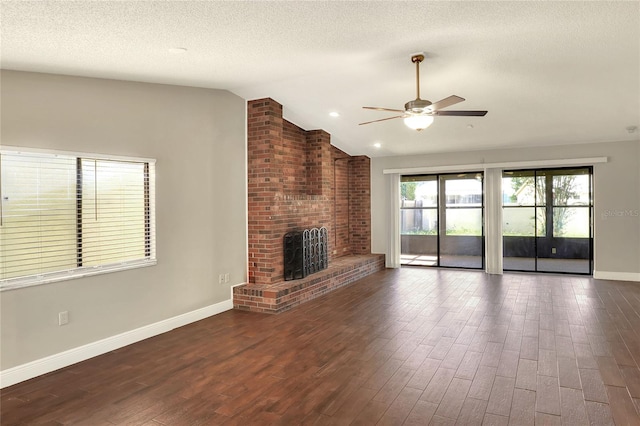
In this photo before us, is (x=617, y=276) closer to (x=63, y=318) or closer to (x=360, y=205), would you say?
(x=360, y=205)

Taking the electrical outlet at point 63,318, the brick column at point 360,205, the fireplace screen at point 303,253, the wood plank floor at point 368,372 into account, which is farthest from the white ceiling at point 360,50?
the brick column at point 360,205

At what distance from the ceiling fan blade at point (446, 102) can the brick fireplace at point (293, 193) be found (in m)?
2.57

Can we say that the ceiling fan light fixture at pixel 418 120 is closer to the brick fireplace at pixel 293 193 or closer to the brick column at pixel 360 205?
the brick fireplace at pixel 293 193

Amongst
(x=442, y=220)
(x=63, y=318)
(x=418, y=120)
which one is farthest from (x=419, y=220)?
(x=63, y=318)

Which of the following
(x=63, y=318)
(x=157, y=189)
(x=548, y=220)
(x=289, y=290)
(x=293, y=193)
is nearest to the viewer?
(x=63, y=318)

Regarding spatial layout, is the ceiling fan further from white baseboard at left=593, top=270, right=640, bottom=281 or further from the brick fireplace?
white baseboard at left=593, top=270, right=640, bottom=281

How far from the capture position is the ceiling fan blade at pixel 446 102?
348cm

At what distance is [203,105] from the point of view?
5.00 meters

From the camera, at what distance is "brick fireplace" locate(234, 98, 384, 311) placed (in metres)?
5.62

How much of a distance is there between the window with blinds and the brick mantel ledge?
1.51m

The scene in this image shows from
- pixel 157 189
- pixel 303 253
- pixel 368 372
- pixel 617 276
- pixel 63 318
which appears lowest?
pixel 368 372

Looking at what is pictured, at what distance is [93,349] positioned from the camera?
375cm

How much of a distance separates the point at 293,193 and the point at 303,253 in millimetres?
1120

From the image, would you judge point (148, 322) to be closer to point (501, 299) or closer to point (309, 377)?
point (309, 377)
